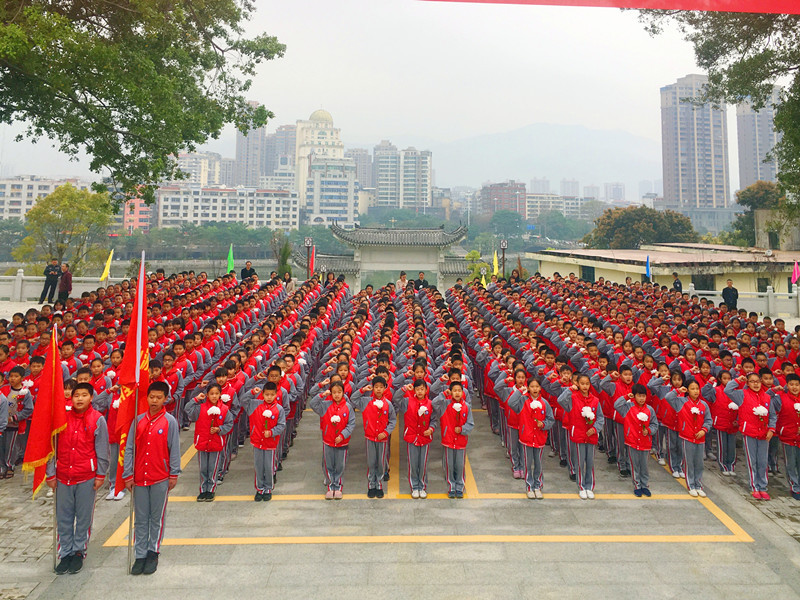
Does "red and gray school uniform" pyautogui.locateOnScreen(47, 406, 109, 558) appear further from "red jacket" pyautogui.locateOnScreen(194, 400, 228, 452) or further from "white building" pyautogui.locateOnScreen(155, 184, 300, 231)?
"white building" pyautogui.locateOnScreen(155, 184, 300, 231)

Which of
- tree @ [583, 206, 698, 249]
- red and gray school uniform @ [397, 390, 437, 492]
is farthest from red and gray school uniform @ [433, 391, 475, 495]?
tree @ [583, 206, 698, 249]

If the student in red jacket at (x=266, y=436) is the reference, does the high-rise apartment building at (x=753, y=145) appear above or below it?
above

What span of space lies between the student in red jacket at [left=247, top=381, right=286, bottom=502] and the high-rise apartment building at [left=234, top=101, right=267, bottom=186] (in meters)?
190

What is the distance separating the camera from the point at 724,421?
793 centimetres

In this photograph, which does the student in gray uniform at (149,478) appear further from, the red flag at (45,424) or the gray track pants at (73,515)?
the red flag at (45,424)

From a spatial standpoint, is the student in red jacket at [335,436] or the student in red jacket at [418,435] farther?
the student in red jacket at [418,435]

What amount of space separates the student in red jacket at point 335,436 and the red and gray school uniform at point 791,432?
17.8ft

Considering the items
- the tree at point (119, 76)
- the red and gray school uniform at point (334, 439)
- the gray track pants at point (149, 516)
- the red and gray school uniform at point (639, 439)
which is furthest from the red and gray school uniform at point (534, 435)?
the tree at point (119, 76)

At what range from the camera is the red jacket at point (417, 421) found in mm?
7402

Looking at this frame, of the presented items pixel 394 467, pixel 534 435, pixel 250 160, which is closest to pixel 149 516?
pixel 394 467

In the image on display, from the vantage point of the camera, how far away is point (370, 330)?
12086 mm

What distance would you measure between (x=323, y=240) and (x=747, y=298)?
61526 mm

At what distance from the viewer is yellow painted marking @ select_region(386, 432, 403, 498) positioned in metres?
7.48

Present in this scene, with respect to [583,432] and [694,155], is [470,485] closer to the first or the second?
[583,432]
